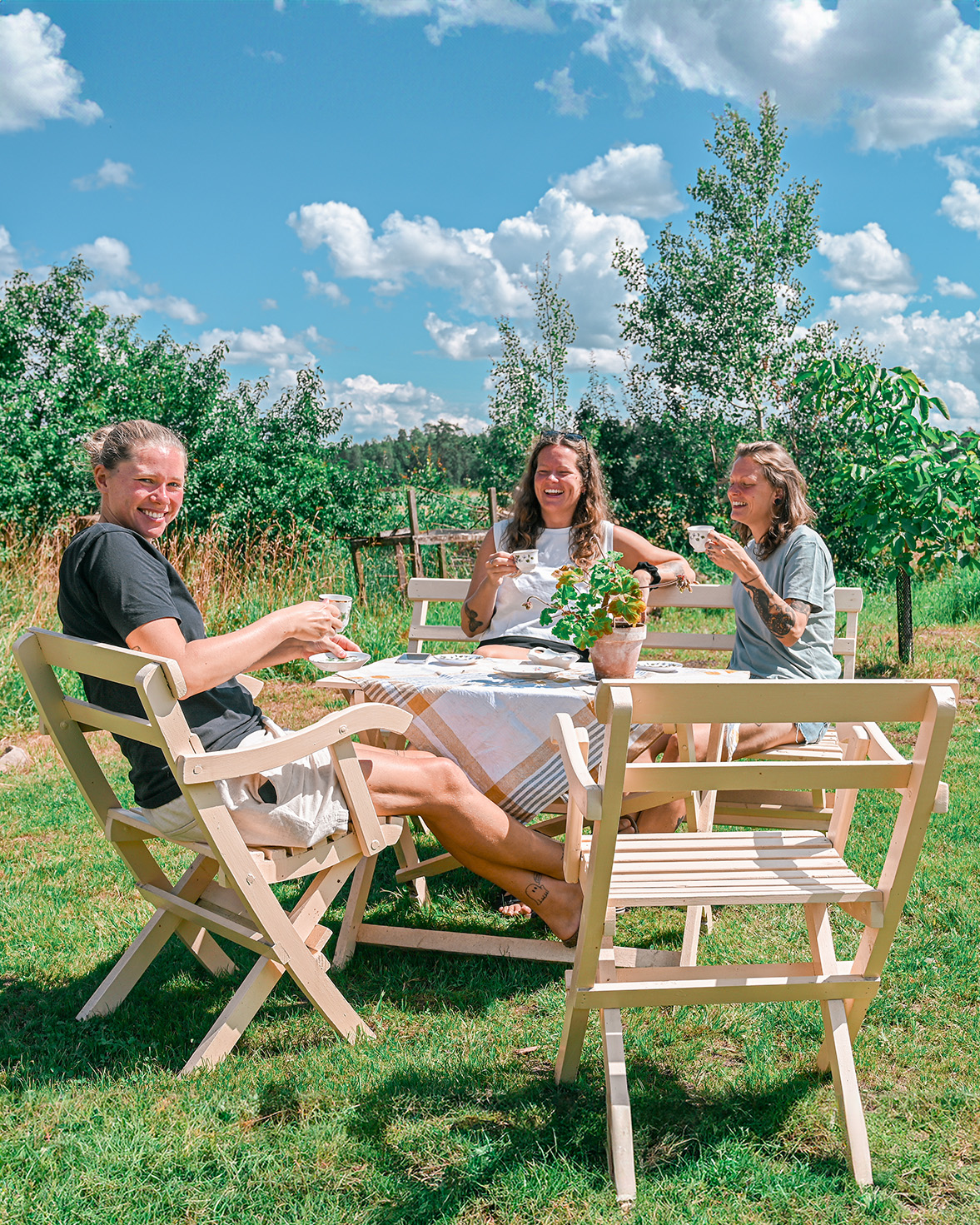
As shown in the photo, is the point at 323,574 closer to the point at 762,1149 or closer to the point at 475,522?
the point at 475,522

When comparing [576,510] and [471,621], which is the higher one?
[576,510]

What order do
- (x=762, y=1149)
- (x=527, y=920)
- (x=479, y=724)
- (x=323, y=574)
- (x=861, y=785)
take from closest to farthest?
(x=861, y=785) < (x=762, y=1149) < (x=479, y=724) < (x=527, y=920) < (x=323, y=574)

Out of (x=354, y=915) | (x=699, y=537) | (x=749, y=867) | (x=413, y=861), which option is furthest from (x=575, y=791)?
(x=413, y=861)

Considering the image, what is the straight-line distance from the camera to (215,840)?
2.18 m

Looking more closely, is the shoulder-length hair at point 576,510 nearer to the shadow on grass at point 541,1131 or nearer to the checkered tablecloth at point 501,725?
the checkered tablecloth at point 501,725

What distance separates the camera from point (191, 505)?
40.1 ft

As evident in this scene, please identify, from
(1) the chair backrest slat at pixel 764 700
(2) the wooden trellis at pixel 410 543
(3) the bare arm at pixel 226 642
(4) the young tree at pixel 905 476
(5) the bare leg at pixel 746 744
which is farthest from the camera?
(2) the wooden trellis at pixel 410 543

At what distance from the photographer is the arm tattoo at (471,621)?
4023 millimetres

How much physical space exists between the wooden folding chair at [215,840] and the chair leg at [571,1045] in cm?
58

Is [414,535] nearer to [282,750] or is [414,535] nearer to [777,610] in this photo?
[777,610]

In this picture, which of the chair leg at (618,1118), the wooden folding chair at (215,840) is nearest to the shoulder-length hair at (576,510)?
the wooden folding chair at (215,840)

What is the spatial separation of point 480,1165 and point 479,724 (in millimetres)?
1254

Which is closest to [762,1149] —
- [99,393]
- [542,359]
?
[542,359]

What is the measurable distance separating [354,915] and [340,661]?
96 cm
